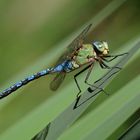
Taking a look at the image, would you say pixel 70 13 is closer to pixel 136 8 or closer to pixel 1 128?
pixel 136 8

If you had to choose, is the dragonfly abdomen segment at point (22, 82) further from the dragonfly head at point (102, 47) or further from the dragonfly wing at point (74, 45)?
the dragonfly head at point (102, 47)

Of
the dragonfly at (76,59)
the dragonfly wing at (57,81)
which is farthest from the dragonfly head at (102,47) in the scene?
the dragonfly wing at (57,81)

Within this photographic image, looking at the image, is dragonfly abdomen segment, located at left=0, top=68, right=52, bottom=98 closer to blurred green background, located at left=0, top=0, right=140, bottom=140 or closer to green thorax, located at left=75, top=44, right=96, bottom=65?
blurred green background, located at left=0, top=0, right=140, bottom=140

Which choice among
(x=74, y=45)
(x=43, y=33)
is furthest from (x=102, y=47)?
(x=43, y=33)

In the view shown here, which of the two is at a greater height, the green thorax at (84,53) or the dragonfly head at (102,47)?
the green thorax at (84,53)

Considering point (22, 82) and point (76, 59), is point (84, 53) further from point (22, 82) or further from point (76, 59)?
point (22, 82)

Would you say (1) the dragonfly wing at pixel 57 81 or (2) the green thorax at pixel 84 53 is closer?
(1) the dragonfly wing at pixel 57 81
